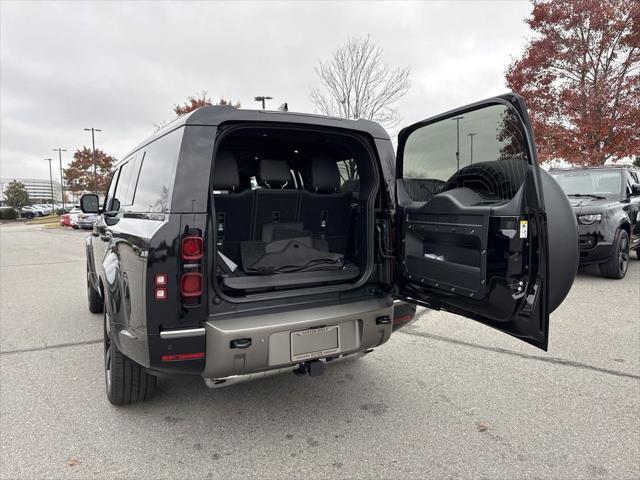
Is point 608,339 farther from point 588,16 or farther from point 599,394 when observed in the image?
point 588,16

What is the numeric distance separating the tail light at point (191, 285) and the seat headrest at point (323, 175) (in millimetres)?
1560

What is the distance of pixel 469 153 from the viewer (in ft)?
8.28

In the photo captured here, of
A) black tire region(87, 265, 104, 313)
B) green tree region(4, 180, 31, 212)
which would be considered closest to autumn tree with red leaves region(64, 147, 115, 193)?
green tree region(4, 180, 31, 212)

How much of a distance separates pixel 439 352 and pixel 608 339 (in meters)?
1.78

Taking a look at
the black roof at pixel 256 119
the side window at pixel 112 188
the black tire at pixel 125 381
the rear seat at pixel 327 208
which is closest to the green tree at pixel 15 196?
the side window at pixel 112 188

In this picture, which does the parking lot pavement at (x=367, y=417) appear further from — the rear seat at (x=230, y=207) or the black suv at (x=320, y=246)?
the rear seat at (x=230, y=207)

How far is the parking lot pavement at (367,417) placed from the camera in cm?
230

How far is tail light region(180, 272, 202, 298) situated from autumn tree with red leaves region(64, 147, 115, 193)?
41.4 m

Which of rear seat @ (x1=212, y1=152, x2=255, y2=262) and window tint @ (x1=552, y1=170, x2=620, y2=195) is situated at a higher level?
window tint @ (x1=552, y1=170, x2=620, y2=195)

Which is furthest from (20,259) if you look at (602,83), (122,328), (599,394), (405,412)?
(602,83)

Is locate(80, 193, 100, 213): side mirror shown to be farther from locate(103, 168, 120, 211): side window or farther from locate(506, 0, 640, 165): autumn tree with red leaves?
locate(506, 0, 640, 165): autumn tree with red leaves

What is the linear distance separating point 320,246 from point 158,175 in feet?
4.61

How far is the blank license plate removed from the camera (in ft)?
7.92

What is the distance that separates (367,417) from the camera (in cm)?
281
